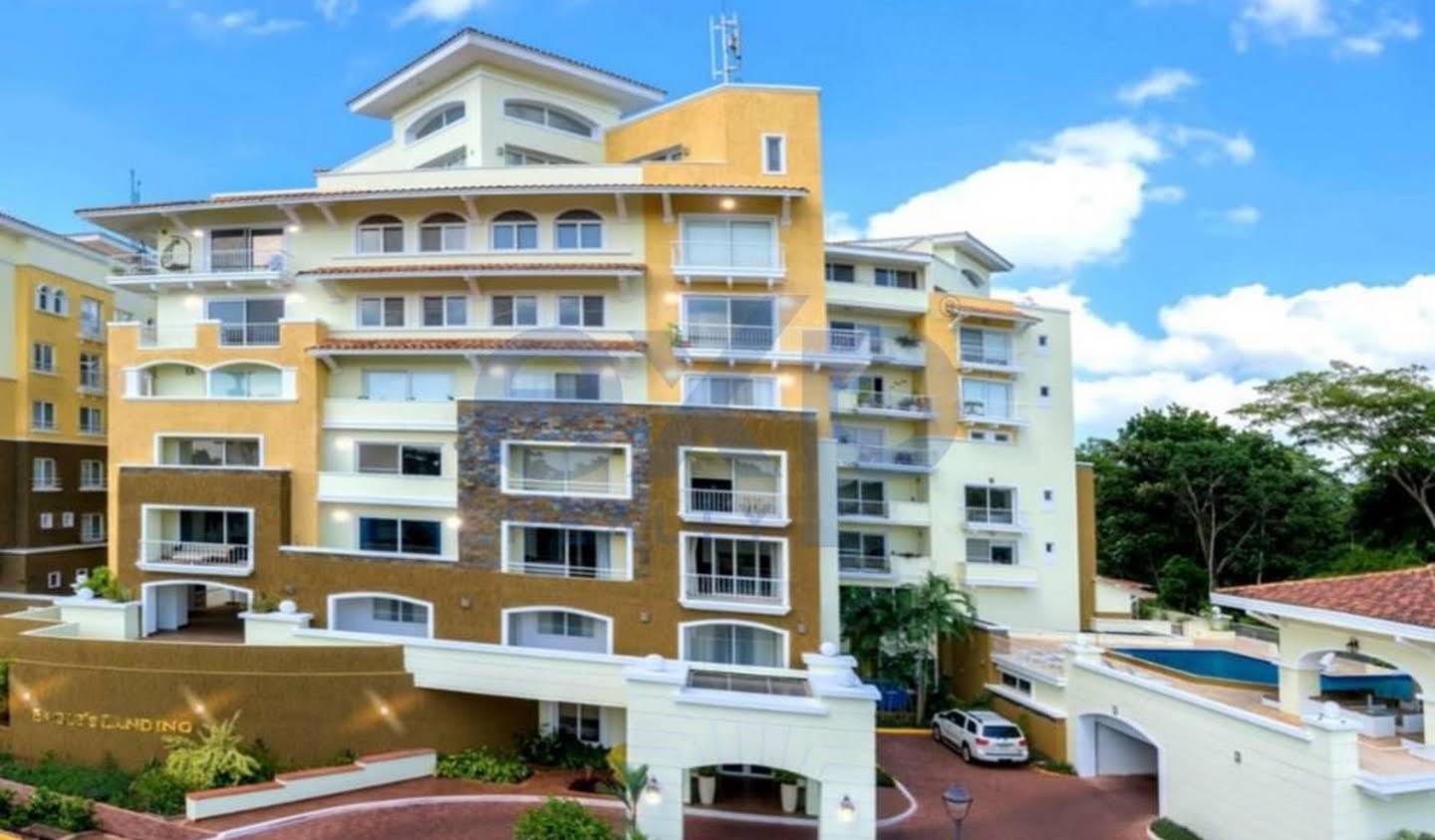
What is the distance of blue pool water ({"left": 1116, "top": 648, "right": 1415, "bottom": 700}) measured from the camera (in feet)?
58.4

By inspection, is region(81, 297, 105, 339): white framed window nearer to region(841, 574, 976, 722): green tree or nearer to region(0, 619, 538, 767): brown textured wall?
region(0, 619, 538, 767): brown textured wall

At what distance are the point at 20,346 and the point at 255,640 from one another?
18.6 meters

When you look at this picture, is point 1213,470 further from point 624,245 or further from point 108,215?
point 108,215

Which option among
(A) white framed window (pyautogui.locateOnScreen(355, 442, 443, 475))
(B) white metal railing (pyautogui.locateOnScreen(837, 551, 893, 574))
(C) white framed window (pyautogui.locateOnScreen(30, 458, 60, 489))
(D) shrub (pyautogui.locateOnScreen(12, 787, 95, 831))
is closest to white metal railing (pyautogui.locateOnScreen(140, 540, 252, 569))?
(A) white framed window (pyautogui.locateOnScreen(355, 442, 443, 475))

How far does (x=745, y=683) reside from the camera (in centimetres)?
1664

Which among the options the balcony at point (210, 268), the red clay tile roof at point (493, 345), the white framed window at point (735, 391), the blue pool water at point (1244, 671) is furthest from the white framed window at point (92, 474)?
the blue pool water at point (1244, 671)

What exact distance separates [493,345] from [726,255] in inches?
292

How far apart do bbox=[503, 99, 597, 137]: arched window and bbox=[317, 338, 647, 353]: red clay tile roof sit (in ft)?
28.3

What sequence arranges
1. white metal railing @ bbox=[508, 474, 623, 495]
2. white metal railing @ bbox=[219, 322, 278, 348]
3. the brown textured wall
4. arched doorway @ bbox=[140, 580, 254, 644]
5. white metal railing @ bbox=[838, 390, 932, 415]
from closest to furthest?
the brown textured wall < white metal railing @ bbox=[508, 474, 623, 495] < arched doorway @ bbox=[140, 580, 254, 644] < white metal railing @ bbox=[219, 322, 278, 348] < white metal railing @ bbox=[838, 390, 932, 415]

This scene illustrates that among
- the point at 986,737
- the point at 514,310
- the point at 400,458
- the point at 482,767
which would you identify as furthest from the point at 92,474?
the point at 986,737

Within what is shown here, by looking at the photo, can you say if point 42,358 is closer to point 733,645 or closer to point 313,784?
point 313,784

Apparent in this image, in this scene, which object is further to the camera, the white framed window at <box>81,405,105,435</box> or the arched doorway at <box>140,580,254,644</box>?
the white framed window at <box>81,405,105,435</box>

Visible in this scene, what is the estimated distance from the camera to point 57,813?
1659 centimetres

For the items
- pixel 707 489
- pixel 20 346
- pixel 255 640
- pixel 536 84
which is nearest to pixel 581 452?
pixel 707 489
